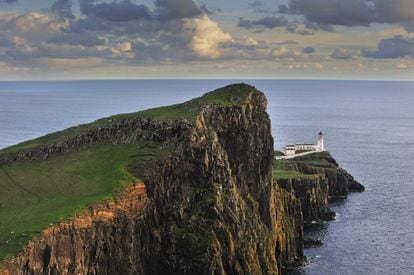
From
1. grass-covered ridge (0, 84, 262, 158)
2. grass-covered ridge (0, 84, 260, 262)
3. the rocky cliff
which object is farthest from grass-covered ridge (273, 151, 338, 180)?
grass-covered ridge (0, 84, 260, 262)

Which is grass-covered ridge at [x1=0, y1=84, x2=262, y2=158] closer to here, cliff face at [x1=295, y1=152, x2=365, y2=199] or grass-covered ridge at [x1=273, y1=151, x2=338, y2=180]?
grass-covered ridge at [x1=273, y1=151, x2=338, y2=180]

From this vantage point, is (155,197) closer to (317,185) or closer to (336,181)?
(317,185)

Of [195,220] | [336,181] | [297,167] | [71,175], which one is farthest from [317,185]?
[71,175]

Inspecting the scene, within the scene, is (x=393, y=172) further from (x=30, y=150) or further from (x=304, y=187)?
(x=30, y=150)

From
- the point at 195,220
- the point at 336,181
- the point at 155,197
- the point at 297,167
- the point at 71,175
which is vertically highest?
the point at 71,175

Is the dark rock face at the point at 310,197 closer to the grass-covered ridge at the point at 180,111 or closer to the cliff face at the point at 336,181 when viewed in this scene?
the cliff face at the point at 336,181

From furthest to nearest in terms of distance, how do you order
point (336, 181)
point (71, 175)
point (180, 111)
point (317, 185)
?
point (336, 181) → point (317, 185) → point (180, 111) → point (71, 175)
